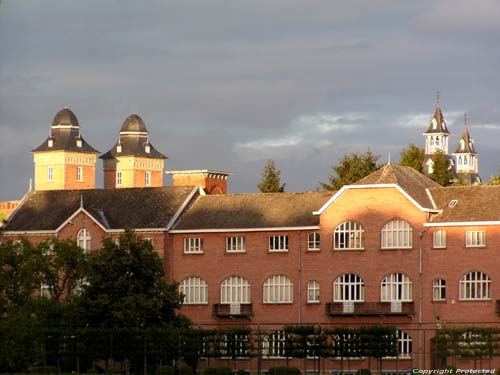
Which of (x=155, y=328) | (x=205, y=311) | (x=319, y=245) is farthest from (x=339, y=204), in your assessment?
(x=155, y=328)

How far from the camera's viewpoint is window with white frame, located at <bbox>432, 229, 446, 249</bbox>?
91500 mm

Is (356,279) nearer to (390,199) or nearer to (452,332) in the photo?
(390,199)

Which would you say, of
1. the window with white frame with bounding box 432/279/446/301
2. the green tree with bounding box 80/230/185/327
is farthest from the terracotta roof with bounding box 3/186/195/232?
the window with white frame with bounding box 432/279/446/301

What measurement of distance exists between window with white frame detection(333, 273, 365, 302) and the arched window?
21.6 ft

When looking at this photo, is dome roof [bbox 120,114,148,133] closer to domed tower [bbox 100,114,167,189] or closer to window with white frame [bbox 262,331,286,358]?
domed tower [bbox 100,114,167,189]

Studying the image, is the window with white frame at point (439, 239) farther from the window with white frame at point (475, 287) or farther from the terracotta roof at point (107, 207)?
the terracotta roof at point (107, 207)

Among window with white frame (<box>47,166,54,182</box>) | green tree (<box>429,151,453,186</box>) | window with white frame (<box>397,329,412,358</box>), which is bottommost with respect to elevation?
window with white frame (<box>397,329,412,358</box>)

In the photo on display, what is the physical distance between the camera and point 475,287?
89.8m

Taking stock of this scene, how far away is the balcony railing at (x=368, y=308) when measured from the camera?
91500mm

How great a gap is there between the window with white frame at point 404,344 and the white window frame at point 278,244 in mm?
10620

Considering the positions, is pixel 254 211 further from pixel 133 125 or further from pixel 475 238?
pixel 133 125

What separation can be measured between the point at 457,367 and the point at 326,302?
13501 mm

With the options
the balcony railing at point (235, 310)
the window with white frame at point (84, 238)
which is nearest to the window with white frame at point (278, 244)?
the balcony railing at point (235, 310)

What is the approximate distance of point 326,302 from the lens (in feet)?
310
